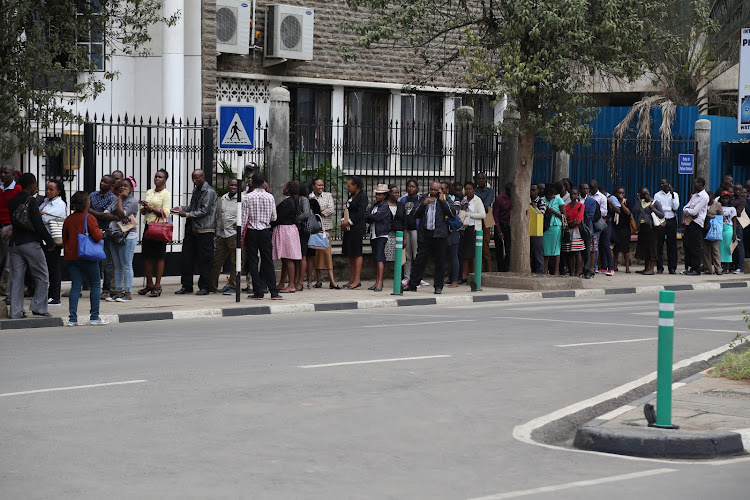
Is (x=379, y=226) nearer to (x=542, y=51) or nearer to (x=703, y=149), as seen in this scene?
(x=542, y=51)

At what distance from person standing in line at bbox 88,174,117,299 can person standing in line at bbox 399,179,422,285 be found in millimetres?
5315

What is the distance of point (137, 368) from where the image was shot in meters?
11.0

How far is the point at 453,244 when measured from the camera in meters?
21.4

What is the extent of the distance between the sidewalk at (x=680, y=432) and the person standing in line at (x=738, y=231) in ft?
57.6

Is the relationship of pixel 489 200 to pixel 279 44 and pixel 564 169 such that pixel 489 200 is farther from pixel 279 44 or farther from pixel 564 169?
pixel 279 44

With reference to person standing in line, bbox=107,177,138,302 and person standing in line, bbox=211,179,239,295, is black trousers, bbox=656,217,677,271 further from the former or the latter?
person standing in line, bbox=107,177,138,302

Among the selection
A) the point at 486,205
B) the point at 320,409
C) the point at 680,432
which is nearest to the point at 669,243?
the point at 486,205

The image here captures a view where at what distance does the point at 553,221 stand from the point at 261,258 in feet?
22.6

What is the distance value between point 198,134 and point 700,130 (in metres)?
13.3

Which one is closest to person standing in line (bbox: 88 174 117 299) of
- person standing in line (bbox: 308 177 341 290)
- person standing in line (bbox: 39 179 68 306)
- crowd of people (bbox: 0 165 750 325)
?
crowd of people (bbox: 0 165 750 325)

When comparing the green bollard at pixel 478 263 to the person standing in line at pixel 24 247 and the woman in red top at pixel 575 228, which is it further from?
the person standing in line at pixel 24 247

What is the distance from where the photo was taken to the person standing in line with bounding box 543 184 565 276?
906 inches

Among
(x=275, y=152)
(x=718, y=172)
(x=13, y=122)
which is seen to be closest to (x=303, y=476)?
(x=13, y=122)

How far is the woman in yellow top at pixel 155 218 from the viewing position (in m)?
18.5
